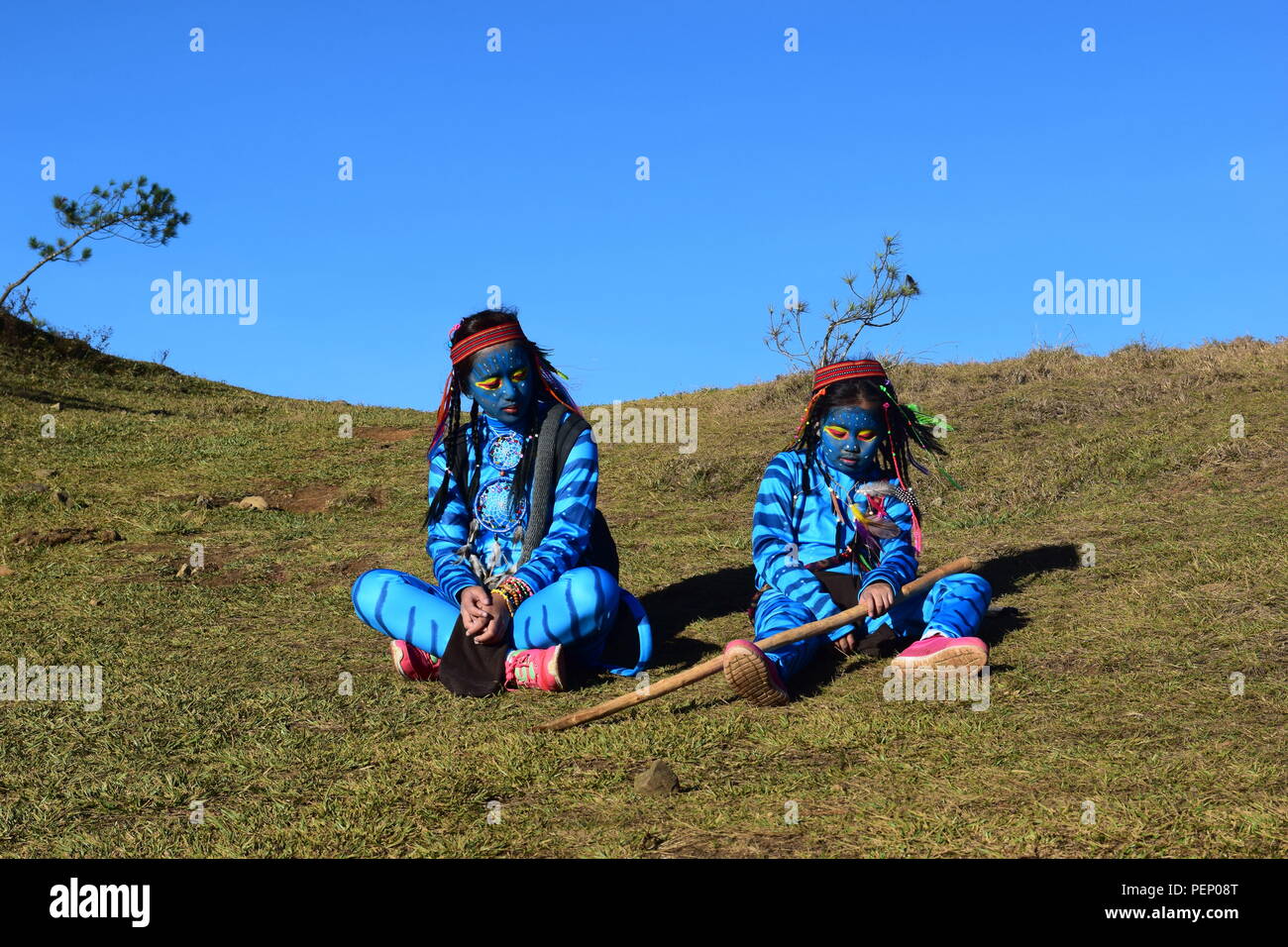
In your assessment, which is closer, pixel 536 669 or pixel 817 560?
pixel 536 669

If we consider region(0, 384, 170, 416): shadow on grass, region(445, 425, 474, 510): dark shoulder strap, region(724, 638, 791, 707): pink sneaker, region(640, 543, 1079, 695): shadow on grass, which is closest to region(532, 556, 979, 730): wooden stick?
region(724, 638, 791, 707): pink sneaker

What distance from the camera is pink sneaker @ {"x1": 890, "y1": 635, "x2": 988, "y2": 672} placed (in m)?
5.25

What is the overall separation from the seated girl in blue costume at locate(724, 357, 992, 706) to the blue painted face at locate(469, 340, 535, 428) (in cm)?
137

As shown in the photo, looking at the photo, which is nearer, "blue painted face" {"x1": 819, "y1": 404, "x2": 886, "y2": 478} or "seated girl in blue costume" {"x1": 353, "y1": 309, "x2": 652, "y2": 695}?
"seated girl in blue costume" {"x1": 353, "y1": 309, "x2": 652, "y2": 695}

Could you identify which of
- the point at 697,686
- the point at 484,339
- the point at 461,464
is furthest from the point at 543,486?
the point at 697,686

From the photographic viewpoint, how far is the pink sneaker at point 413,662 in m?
5.88

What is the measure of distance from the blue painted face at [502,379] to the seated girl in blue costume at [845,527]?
137 cm

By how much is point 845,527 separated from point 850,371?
2.70 feet

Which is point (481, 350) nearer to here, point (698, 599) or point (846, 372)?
point (846, 372)

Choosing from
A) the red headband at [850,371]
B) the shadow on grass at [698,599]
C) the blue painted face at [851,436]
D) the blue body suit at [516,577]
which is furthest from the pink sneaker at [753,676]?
the red headband at [850,371]

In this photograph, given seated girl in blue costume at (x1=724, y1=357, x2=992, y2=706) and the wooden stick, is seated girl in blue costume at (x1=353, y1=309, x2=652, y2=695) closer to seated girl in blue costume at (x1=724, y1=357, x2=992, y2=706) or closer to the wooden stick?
the wooden stick

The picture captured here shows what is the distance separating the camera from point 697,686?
5.75 m
